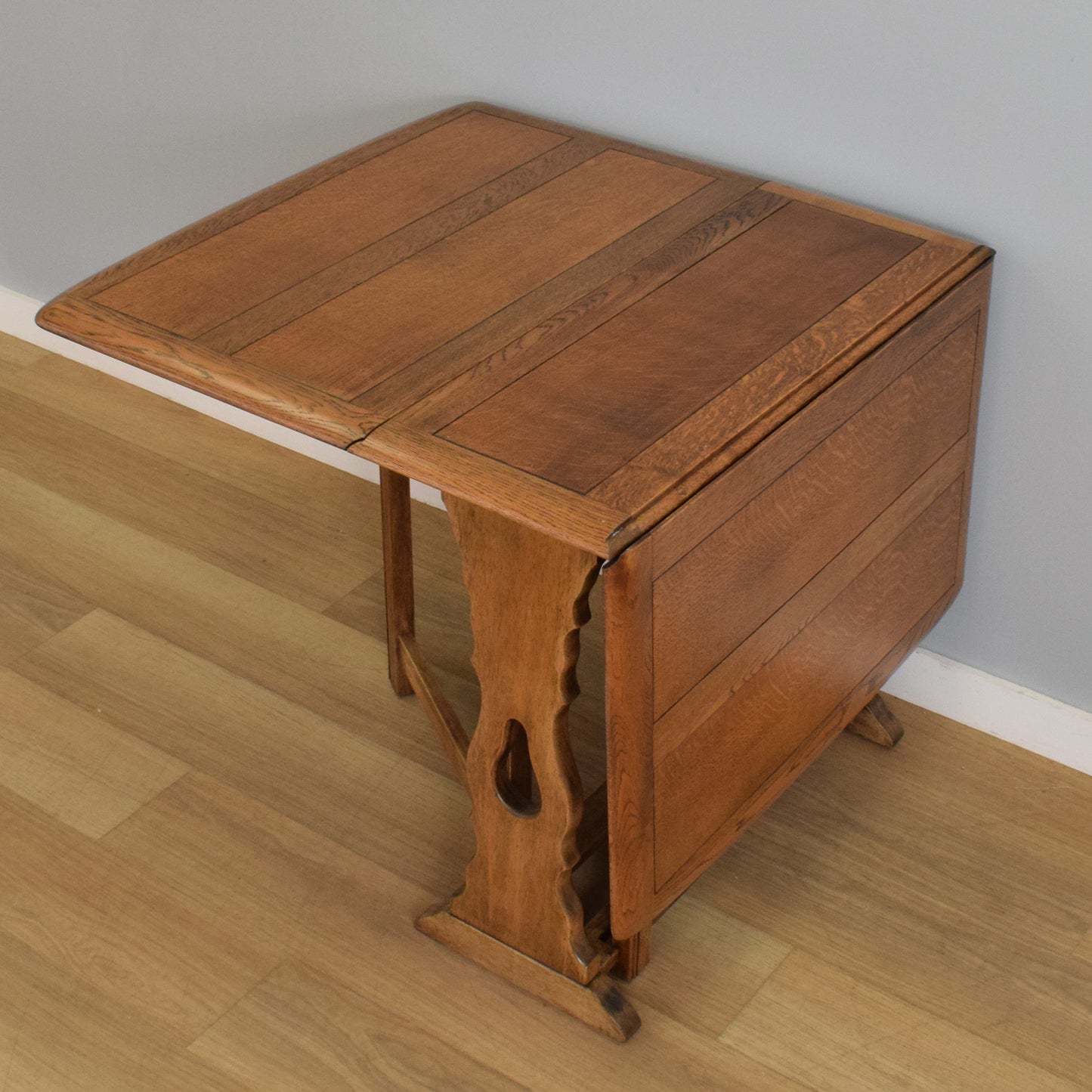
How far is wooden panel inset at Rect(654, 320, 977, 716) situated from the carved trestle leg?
0.09 meters

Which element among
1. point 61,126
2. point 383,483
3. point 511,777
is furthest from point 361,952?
point 61,126

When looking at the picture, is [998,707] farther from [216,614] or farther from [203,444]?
[203,444]

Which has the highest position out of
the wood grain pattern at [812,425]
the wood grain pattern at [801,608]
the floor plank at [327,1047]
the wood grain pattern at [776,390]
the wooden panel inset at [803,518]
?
the wood grain pattern at [776,390]

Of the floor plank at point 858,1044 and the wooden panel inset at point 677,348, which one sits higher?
the wooden panel inset at point 677,348

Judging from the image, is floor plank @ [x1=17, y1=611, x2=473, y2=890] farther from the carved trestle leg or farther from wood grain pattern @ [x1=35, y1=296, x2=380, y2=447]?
wood grain pattern @ [x1=35, y1=296, x2=380, y2=447]

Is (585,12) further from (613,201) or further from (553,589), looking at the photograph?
(553,589)

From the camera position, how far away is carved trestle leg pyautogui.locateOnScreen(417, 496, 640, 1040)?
1.37 meters

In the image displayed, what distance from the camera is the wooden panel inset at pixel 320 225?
4.95 ft

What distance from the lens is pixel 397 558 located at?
1.88 m

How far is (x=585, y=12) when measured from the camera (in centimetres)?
187

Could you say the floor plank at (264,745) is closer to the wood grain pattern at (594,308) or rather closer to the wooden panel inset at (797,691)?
the wooden panel inset at (797,691)

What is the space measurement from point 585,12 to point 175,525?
103 cm

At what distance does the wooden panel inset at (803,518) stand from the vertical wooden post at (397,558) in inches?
21.4

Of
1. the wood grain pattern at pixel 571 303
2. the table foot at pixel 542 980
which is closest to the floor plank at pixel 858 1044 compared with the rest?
the table foot at pixel 542 980
